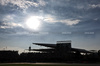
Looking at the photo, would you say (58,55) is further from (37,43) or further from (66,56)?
(37,43)

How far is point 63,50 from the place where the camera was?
332ft

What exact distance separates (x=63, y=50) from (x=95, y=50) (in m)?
38.1

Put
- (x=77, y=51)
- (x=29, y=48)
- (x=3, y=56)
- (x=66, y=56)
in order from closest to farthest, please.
Answer: 1. (x=66, y=56)
2. (x=77, y=51)
3. (x=3, y=56)
4. (x=29, y=48)

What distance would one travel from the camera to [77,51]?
110 metres

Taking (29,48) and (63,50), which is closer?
(63,50)

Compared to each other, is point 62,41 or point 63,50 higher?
point 62,41

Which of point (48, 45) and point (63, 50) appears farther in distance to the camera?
point (48, 45)

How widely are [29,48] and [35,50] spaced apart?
7872 millimetres

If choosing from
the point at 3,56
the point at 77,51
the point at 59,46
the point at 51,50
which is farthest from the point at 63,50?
the point at 3,56

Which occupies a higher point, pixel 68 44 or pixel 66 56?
pixel 68 44

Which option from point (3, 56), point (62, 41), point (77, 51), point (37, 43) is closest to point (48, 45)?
point (37, 43)

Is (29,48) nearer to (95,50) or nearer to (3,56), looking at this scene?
(3,56)

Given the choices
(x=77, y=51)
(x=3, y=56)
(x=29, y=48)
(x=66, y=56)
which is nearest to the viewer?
(x=66, y=56)

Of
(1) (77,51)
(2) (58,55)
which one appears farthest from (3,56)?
(1) (77,51)
